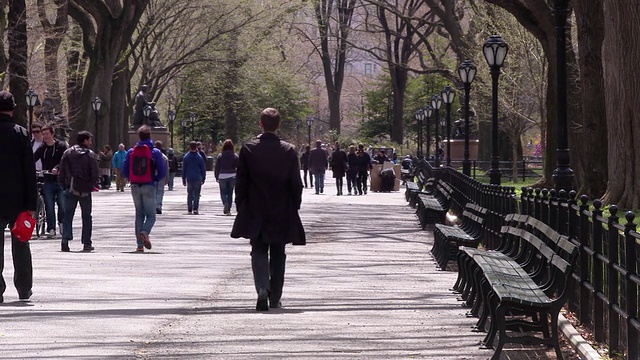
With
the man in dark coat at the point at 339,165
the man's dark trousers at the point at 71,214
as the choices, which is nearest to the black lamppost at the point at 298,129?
the man in dark coat at the point at 339,165

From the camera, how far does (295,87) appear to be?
9644cm

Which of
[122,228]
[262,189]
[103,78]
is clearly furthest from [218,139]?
[262,189]

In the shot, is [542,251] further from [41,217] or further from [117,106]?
[117,106]

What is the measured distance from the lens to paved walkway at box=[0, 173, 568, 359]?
9469 millimetres

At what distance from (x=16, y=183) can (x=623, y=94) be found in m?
13.0

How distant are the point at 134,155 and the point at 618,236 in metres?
11.4

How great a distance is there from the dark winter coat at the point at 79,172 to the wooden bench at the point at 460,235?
4818 millimetres

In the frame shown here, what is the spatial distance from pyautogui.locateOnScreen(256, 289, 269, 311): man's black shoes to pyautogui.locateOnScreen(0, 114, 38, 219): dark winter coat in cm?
216

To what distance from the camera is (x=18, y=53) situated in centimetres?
3572

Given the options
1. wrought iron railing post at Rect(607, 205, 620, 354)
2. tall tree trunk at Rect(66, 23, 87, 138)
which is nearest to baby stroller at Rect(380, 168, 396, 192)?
tall tree trunk at Rect(66, 23, 87, 138)

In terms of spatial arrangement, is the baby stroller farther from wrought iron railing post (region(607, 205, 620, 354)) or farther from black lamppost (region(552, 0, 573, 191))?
wrought iron railing post (region(607, 205, 620, 354))

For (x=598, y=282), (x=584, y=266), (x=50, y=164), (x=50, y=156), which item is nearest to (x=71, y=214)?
→ (x=50, y=164)

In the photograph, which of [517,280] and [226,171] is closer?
[517,280]

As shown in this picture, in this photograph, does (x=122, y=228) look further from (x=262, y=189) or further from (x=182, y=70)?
(x=182, y=70)
